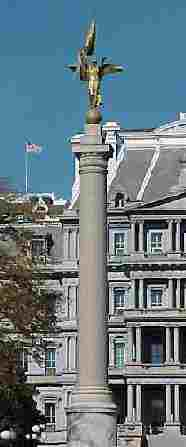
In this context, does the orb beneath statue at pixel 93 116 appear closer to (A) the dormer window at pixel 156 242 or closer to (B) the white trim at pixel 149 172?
(A) the dormer window at pixel 156 242

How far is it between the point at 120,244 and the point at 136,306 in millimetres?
4962

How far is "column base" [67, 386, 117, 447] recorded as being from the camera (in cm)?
3027

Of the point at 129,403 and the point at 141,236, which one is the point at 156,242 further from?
the point at 129,403

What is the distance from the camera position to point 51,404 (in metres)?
85.2

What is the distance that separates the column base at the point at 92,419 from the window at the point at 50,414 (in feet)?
179

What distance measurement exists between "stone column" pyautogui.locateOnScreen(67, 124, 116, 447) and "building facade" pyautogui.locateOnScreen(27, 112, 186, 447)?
49.1 m

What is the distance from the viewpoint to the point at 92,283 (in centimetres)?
3139

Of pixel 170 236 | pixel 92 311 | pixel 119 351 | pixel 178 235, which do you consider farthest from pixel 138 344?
pixel 92 311

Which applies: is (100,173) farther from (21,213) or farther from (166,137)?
(166,137)

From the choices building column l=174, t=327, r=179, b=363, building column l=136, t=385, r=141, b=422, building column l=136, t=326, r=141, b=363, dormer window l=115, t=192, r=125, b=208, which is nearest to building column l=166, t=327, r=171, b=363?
building column l=174, t=327, r=179, b=363

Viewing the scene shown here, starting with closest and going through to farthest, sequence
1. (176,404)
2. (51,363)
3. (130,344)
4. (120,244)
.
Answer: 1. (176,404)
2. (130,344)
3. (120,244)
4. (51,363)

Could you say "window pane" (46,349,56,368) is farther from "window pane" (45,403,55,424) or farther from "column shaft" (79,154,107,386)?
"column shaft" (79,154,107,386)

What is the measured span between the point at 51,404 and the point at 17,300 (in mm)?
45981

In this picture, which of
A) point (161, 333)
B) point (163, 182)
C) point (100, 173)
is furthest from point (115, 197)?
point (100, 173)
